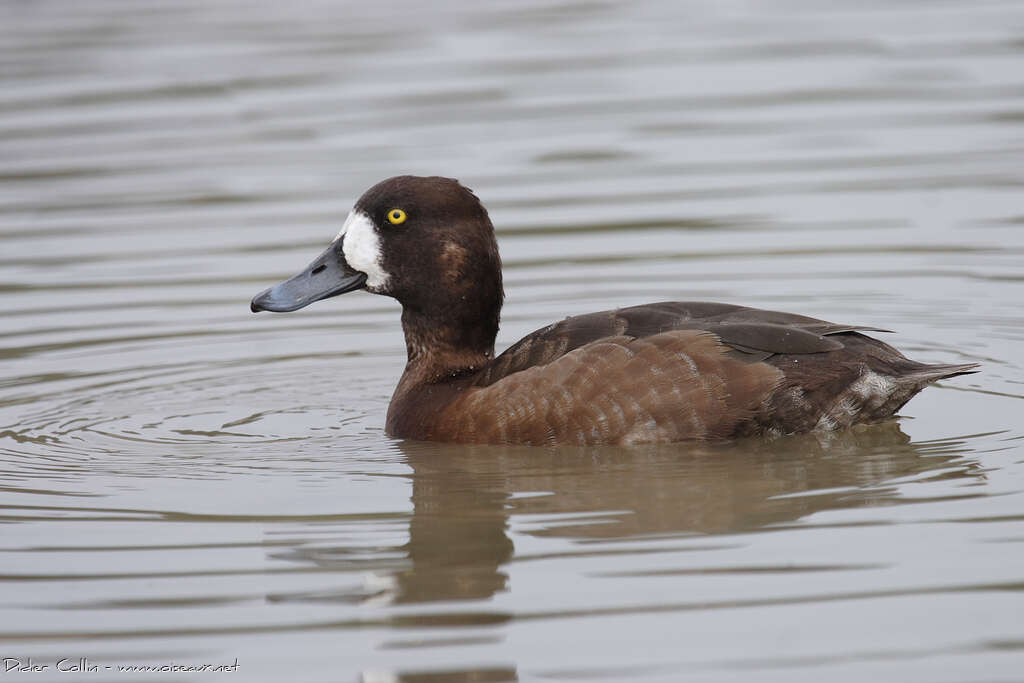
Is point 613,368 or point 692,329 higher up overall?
point 692,329

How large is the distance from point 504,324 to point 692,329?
2.27m

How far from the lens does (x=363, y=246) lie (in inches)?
285

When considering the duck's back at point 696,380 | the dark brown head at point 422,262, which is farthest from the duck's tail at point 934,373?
the dark brown head at point 422,262

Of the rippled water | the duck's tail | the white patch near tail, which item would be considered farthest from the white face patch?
the duck's tail

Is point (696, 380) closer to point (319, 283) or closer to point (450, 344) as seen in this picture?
point (450, 344)

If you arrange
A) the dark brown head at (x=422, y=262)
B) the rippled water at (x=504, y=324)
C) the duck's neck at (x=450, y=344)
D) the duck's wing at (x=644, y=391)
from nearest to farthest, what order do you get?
the rippled water at (x=504, y=324), the duck's wing at (x=644, y=391), the dark brown head at (x=422, y=262), the duck's neck at (x=450, y=344)

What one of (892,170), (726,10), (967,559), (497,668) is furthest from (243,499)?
(726,10)

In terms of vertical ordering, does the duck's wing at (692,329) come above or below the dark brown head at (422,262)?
below

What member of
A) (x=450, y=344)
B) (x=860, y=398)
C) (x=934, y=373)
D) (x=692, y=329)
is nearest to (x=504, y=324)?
(x=450, y=344)

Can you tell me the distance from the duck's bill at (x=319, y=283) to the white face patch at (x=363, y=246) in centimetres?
4

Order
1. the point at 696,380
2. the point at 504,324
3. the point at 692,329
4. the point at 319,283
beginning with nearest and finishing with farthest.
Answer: the point at 696,380 < the point at 692,329 < the point at 319,283 < the point at 504,324

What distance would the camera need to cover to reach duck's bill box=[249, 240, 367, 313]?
7.30 meters

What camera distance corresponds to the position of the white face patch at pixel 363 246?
723 cm

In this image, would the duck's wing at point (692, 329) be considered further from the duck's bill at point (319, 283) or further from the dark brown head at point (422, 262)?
the duck's bill at point (319, 283)
